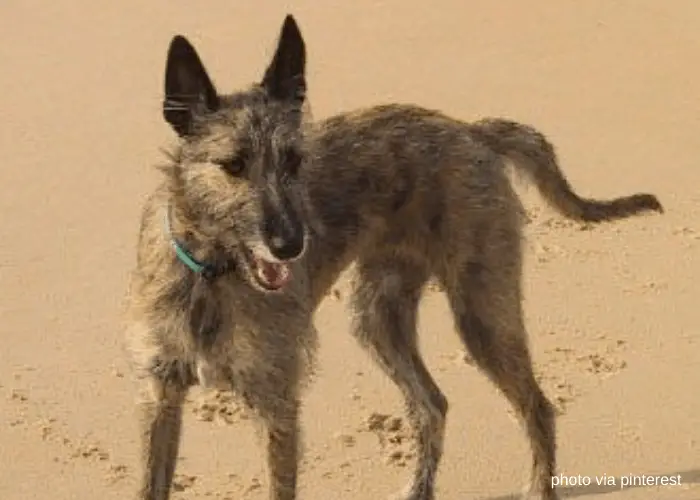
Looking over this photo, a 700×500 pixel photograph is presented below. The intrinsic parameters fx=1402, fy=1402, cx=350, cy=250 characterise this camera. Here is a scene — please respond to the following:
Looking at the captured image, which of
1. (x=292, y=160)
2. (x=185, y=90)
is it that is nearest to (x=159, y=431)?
(x=292, y=160)

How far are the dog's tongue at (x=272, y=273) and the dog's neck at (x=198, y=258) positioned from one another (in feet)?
0.58

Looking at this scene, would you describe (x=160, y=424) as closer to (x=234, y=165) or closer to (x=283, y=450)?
(x=283, y=450)

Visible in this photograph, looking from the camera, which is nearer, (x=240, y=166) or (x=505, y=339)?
(x=240, y=166)

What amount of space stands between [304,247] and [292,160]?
0.34 m

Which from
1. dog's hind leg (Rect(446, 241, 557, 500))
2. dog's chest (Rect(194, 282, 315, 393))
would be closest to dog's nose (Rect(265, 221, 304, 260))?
dog's chest (Rect(194, 282, 315, 393))

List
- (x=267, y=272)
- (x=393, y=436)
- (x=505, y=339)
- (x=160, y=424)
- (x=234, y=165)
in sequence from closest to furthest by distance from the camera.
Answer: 1. (x=234, y=165)
2. (x=267, y=272)
3. (x=160, y=424)
4. (x=505, y=339)
5. (x=393, y=436)

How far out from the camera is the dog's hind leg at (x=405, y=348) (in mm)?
5883

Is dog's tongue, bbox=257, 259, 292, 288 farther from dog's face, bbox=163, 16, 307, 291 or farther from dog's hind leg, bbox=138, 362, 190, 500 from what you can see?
dog's hind leg, bbox=138, 362, 190, 500

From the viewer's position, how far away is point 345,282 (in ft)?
22.9

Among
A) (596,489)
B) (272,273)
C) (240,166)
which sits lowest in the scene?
(596,489)

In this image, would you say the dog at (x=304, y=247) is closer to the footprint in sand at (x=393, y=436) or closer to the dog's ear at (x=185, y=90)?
the dog's ear at (x=185, y=90)

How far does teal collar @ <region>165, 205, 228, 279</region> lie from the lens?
16.1ft

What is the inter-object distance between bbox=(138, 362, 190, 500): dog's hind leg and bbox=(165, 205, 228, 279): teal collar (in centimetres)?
35

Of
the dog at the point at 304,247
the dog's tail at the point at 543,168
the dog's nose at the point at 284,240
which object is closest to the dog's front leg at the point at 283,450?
the dog at the point at 304,247
